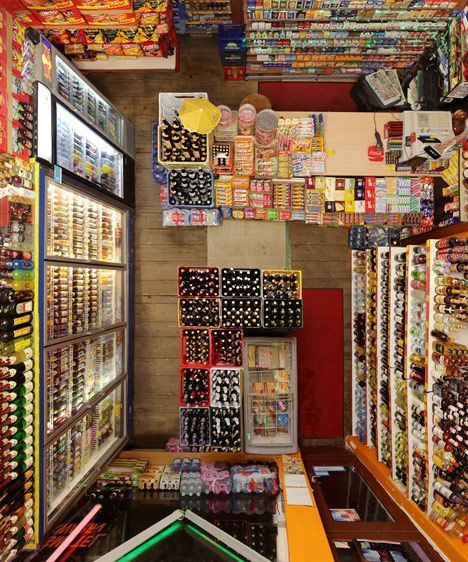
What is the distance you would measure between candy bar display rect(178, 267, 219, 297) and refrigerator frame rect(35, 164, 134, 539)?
3.33ft

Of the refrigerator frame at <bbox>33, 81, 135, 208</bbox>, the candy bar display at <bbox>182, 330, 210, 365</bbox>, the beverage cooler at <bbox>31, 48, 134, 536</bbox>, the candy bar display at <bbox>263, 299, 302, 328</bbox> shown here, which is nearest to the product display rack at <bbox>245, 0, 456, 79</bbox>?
the beverage cooler at <bbox>31, 48, 134, 536</bbox>

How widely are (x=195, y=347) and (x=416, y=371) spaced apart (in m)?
2.49

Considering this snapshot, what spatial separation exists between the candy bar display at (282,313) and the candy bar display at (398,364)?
1.04 m

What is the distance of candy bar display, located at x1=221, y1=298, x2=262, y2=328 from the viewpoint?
4.78 m

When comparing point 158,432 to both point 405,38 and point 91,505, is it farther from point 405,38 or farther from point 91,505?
point 405,38

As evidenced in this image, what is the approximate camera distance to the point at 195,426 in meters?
4.96

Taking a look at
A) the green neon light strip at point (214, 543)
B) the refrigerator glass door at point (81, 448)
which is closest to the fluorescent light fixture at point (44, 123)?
the refrigerator glass door at point (81, 448)

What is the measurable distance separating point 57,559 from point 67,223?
3206mm

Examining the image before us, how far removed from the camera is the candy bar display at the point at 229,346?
496 cm

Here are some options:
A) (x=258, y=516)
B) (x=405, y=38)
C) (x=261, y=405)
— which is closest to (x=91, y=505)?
(x=258, y=516)

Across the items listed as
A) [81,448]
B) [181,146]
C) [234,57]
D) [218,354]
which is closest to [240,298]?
[218,354]

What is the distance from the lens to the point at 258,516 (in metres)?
4.39

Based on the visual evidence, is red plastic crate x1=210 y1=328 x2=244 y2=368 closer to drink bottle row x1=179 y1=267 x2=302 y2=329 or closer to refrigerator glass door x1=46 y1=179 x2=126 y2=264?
drink bottle row x1=179 y1=267 x2=302 y2=329

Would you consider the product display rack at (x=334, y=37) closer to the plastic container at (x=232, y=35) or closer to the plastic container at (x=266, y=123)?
the plastic container at (x=232, y=35)
